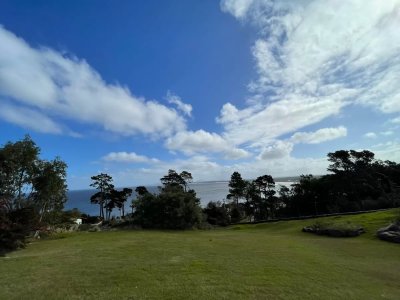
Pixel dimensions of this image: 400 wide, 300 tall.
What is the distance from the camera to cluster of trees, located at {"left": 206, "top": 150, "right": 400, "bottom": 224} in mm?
46938

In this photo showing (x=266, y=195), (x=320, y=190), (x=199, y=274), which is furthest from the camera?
(x=266, y=195)

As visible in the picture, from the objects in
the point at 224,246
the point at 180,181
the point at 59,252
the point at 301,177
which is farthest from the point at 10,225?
the point at 301,177

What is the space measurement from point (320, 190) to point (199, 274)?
46.7 meters

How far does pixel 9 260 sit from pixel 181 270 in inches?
243

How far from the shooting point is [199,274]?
8.11 m

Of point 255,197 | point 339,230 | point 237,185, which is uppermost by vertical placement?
point 237,185

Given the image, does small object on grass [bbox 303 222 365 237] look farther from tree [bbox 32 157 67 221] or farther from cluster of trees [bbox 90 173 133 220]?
cluster of trees [bbox 90 173 133 220]

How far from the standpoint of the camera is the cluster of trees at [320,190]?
46.9 m

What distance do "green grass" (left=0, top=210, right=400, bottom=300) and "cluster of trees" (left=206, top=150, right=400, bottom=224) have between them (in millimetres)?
32932

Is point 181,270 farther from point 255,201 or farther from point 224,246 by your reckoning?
point 255,201

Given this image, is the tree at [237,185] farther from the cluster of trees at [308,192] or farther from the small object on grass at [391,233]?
the small object on grass at [391,233]

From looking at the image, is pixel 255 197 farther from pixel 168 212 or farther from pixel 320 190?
pixel 168 212

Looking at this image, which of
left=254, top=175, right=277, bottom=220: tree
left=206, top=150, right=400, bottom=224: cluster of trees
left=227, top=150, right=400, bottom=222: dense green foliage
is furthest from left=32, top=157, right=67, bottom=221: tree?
left=254, top=175, right=277, bottom=220: tree

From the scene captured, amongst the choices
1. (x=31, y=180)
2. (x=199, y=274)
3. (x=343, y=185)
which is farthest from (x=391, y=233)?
(x=343, y=185)
